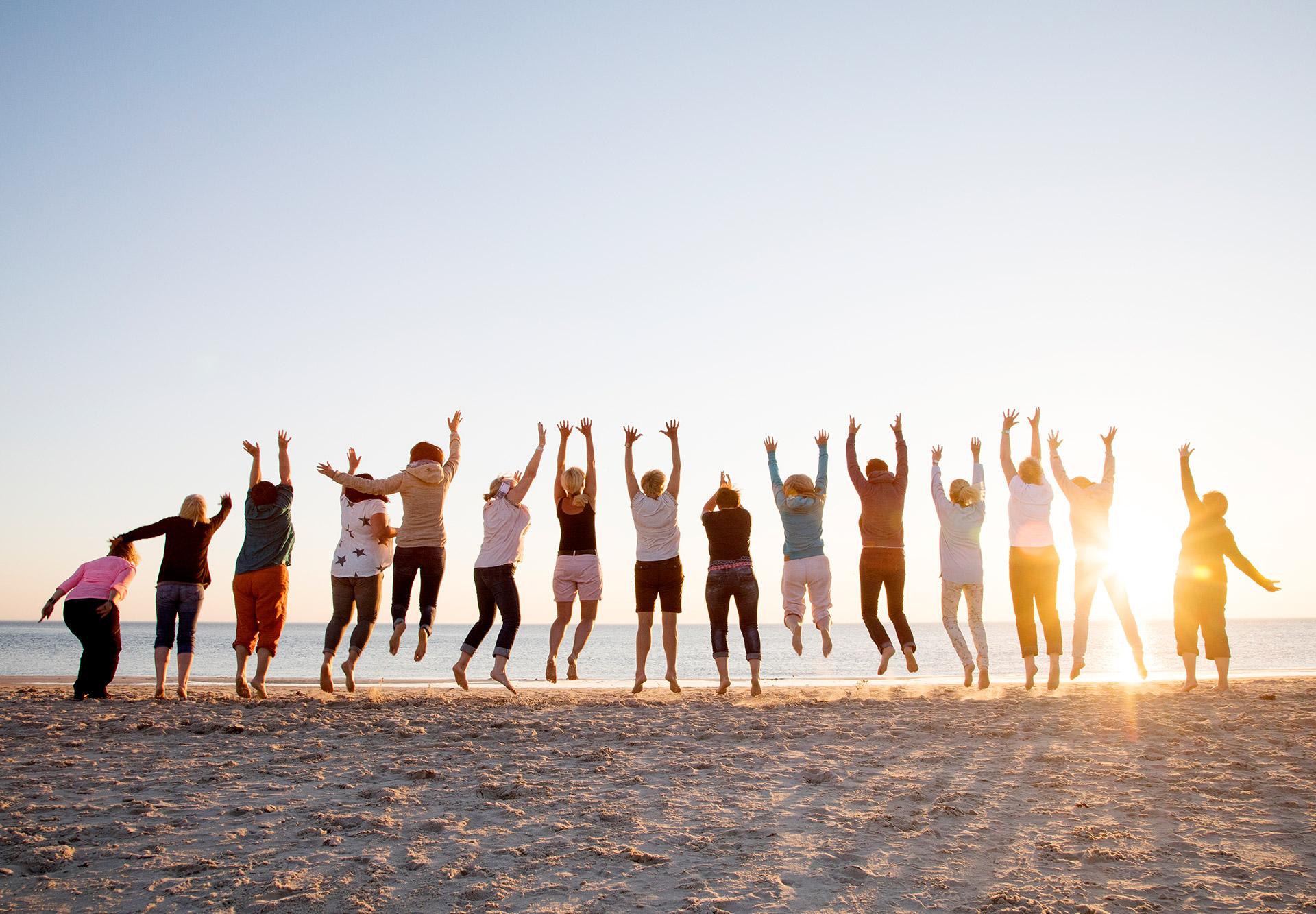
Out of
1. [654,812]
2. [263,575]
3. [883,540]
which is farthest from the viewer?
[883,540]

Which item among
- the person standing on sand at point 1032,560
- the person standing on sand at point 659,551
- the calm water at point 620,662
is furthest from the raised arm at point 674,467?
the calm water at point 620,662

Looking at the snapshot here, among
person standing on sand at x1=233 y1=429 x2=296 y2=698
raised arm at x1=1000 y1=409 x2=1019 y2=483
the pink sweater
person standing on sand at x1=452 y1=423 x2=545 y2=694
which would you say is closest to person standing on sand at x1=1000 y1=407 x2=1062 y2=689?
raised arm at x1=1000 y1=409 x2=1019 y2=483

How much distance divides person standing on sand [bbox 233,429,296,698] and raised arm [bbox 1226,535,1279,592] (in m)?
9.36

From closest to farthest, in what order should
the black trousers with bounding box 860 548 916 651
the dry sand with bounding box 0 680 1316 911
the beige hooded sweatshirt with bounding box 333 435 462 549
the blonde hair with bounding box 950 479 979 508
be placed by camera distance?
the dry sand with bounding box 0 680 1316 911, the beige hooded sweatshirt with bounding box 333 435 462 549, the black trousers with bounding box 860 548 916 651, the blonde hair with bounding box 950 479 979 508

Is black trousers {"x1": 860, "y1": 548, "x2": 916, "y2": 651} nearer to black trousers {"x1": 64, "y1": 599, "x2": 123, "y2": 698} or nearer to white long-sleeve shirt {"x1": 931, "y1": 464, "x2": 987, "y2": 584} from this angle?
white long-sleeve shirt {"x1": 931, "y1": 464, "x2": 987, "y2": 584}

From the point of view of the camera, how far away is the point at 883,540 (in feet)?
30.2

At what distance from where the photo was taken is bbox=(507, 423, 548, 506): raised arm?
8.44 metres

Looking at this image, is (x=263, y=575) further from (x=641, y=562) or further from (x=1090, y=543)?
(x=1090, y=543)

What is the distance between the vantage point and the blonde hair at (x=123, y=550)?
885 cm

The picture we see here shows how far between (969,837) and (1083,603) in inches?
243

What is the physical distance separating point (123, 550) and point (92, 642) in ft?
3.10

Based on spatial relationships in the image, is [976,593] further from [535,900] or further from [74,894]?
[74,894]

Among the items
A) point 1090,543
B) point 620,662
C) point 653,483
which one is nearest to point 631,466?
point 653,483

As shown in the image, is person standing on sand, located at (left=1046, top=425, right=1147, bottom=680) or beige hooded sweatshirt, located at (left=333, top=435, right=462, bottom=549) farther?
person standing on sand, located at (left=1046, top=425, right=1147, bottom=680)
